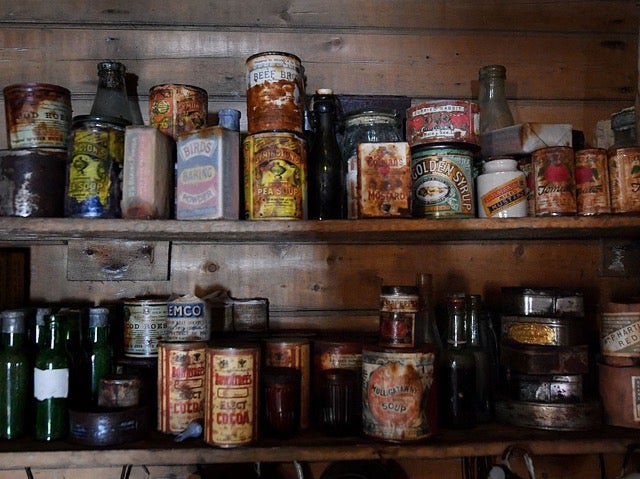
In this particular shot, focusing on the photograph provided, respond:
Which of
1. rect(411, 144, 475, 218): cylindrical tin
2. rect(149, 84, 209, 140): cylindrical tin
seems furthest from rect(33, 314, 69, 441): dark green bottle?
rect(411, 144, 475, 218): cylindrical tin

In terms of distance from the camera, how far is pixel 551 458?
1187mm

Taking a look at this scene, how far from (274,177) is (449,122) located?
311 mm

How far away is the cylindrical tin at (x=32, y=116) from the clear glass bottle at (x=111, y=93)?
12cm

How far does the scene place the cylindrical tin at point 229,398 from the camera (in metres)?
0.87

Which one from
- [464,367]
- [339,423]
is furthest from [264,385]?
[464,367]

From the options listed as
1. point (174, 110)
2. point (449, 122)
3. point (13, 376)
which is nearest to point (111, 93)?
point (174, 110)

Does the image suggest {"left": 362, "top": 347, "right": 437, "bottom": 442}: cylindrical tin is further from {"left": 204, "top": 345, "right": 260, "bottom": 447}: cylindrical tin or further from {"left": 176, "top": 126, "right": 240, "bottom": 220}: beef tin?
{"left": 176, "top": 126, "right": 240, "bottom": 220}: beef tin

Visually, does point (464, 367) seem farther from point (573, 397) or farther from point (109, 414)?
point (109, 414)

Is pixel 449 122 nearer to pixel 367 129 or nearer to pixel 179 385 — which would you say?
pixel 367 129

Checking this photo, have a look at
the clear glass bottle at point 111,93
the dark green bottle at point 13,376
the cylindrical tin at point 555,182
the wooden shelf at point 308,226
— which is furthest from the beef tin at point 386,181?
the dark green bottle at point 13,376

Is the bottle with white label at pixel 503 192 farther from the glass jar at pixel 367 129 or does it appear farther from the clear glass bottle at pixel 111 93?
the clear glass bottle at pixel 111 93

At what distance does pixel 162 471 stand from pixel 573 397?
0.80 meters

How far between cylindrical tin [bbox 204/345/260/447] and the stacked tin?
46 cm

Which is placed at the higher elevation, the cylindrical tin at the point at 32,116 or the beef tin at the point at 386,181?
the cylindrical tin at the point at 32,116
